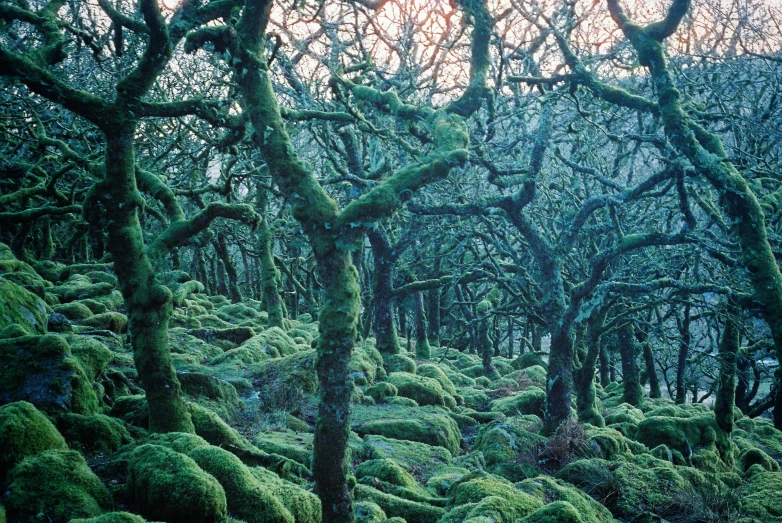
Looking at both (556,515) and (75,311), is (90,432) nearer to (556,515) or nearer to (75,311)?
(556,515)

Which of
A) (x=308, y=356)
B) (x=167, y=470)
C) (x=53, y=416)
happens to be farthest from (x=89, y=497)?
(x=308, y=356)

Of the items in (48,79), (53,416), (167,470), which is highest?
(48,79)

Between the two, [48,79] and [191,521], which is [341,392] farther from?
[48,79]

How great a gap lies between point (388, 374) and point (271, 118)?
10067 millimetres

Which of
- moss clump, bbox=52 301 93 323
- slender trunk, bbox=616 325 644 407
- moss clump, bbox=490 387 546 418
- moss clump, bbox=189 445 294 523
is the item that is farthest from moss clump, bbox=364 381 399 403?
slender trunk, bbox=616 325 644 407

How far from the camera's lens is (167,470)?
5.05 metres

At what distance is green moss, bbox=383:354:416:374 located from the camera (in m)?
16.2

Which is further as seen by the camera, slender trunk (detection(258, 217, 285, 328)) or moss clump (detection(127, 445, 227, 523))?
slender trunk (detection(258, 217, 285, 328))

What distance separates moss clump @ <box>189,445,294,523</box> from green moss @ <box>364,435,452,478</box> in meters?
3.33

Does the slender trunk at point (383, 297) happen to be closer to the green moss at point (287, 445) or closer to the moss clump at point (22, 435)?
the green moss at point (287, 445)

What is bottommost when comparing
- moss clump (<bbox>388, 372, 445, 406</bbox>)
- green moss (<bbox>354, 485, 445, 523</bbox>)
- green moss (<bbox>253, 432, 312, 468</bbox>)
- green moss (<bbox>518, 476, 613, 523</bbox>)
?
green moss (<bbox>518, 476, 613, 523</bbox>)

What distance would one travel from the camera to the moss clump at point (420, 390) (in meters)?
13.8

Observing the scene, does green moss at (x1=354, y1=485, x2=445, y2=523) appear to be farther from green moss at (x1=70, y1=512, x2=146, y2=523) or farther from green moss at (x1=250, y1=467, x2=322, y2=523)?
green moss at (x1=70, y1=512, x2=146, y2=523)

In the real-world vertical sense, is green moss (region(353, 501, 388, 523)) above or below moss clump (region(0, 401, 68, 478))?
below
